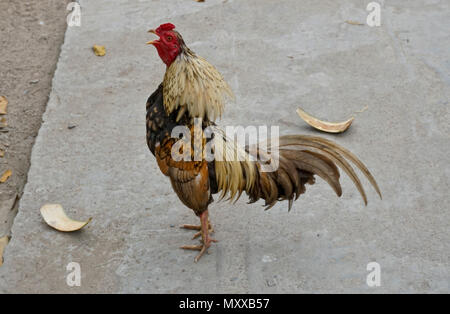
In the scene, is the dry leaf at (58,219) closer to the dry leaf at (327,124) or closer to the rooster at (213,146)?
the rooster at (213,146)

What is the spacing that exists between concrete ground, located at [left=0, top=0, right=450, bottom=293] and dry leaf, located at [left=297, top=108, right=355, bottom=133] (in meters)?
0.07

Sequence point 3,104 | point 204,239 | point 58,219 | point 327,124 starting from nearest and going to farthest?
point 204,239, point 58,219, point 327,124, point 3,104

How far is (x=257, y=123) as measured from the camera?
5.06 metres

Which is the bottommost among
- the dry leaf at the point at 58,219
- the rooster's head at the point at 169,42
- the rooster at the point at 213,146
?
the dry leaf at the point at 58,219

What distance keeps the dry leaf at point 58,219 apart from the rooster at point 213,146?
0.94 metres

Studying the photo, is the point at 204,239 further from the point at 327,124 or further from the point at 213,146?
the point at 327,124

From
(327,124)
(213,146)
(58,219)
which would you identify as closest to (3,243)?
(58,219)

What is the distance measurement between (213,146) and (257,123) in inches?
65.1

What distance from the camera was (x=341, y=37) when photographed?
6.14 m

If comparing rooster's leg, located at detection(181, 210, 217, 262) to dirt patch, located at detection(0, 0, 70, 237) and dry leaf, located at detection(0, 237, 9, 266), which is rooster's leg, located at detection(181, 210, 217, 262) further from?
dirt patch, located at detection(0, 0, 70, 237)

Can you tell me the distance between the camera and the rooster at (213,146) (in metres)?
3.31

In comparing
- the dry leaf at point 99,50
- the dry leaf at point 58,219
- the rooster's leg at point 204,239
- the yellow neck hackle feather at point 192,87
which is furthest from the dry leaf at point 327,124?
the dry leaf at point 99,50

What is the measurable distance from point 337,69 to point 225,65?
3.71ft

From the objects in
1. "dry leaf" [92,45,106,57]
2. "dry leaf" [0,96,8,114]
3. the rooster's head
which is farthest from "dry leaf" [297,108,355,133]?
"dry leaf" [0,96,8,114]
